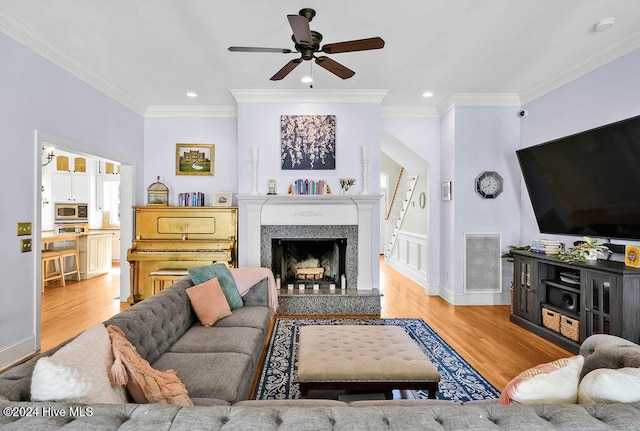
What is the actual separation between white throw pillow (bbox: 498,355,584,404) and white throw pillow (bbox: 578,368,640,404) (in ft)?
0.12

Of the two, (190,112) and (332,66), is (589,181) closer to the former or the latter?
(332,66)

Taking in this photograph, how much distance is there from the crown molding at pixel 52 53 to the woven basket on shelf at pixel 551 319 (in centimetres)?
565

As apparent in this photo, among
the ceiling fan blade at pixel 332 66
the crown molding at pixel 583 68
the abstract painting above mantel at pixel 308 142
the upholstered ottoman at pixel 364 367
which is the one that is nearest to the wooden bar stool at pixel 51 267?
the abstract painting above mantel at pixel 308 142

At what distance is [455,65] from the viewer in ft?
11.9

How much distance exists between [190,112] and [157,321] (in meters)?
3.90

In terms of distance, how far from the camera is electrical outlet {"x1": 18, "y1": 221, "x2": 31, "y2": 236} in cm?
290

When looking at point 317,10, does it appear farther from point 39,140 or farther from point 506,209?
point 506,209

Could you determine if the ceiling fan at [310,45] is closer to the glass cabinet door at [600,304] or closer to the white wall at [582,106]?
the white wall at [582,106]

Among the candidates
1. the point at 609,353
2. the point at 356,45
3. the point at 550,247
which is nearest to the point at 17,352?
the point at 356,45

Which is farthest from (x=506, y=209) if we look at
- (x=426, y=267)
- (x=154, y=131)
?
(x=154, y=131)

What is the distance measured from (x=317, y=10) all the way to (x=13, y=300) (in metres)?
3.60

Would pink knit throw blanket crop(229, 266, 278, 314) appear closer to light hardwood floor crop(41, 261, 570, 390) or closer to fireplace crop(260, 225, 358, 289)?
fireplace crop(260, 225, 358, 289)

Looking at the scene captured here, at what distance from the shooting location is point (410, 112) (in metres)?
5.09

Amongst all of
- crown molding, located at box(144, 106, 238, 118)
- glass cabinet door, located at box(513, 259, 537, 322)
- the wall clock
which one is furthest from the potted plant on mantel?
crown molding, located at box(144, 106, 238, 118)
